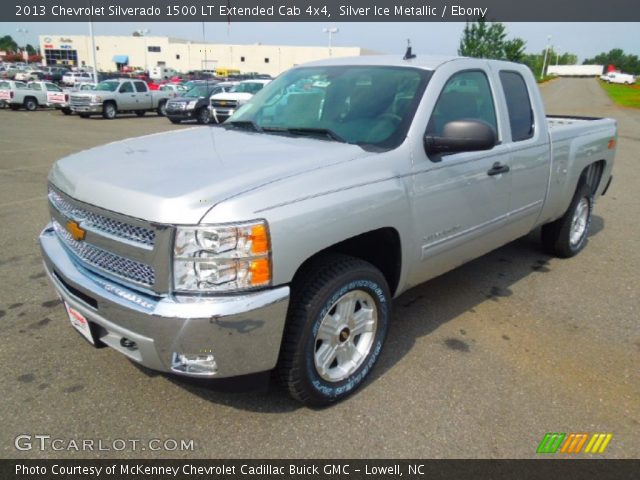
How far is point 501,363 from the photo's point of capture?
10.7 feet

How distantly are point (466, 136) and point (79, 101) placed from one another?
23.3 metres

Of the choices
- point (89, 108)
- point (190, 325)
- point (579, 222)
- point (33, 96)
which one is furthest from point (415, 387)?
point (33, 96)

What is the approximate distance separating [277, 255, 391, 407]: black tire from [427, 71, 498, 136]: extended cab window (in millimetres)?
1065

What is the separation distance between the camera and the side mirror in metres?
2.87

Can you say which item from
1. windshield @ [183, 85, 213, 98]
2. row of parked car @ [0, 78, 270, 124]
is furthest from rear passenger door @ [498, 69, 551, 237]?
windshield @ [183, 85, 213, 98]

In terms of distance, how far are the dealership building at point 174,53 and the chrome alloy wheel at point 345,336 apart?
298 ft

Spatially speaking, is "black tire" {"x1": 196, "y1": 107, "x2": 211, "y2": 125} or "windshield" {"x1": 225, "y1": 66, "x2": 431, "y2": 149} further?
"black tire" {"x1": 196, "y1": 107, "x2": 211, "y2": 125}

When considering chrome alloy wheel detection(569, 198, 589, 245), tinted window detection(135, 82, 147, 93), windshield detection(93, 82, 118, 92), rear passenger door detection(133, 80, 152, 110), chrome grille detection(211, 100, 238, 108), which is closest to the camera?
chrome alloy wheel detection(569, 198, 589, 245)

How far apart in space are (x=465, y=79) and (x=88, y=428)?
10.6ft

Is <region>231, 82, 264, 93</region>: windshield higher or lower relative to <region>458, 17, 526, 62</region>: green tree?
lower

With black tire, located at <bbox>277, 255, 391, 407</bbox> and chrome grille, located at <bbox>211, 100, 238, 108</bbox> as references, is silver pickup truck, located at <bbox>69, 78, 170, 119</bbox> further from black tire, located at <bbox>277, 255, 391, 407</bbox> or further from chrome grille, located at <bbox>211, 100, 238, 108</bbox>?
black tire, located at <bbox>277, 255, 391, 407</bbox>

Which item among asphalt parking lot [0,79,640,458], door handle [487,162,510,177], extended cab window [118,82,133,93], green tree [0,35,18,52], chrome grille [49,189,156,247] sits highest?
green tree [0,35,18,52]

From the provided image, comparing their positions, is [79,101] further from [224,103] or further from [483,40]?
[483,40]
